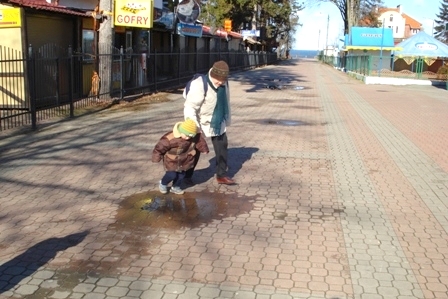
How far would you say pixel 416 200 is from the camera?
673 cm

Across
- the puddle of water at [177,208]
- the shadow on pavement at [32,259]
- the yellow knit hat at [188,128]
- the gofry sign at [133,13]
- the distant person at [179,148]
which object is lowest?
the shadow on pavement at [32,259]

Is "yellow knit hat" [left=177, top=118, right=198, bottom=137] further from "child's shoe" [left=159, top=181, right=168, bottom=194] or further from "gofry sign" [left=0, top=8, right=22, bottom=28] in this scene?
"gofry sign" [left=0, top=8, right=22, bottom=28]

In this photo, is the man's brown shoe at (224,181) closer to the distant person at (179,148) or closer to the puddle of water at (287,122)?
the distant person at (179,148)

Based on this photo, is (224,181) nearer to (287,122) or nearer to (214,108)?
(214,108)

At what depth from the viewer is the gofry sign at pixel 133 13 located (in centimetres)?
1564

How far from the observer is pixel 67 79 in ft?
47.5

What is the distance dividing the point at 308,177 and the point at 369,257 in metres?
2.94

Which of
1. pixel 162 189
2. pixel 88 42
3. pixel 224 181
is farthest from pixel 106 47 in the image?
pixel 162 189

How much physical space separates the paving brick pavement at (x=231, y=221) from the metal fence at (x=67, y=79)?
1.63 metres

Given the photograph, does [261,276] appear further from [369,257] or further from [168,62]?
[168,62]

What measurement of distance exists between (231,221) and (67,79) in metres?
10.1

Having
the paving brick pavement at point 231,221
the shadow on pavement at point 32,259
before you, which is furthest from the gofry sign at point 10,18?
the shadow on pavement at point 32,259

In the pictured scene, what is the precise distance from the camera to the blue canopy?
132 ft

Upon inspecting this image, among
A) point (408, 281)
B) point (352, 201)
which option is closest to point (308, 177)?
point (352, 201)
